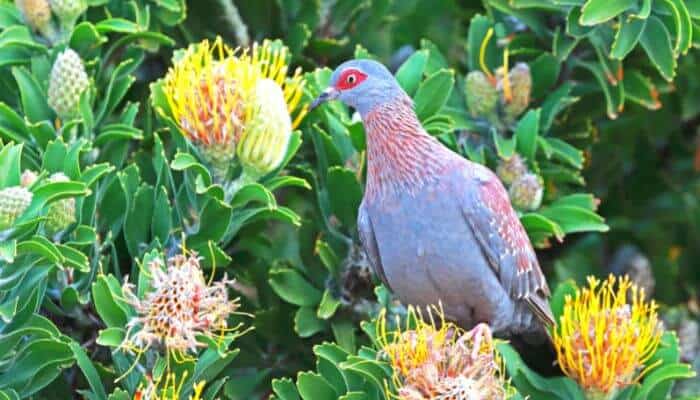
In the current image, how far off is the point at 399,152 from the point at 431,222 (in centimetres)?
39

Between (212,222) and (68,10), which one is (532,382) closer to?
(212,222)

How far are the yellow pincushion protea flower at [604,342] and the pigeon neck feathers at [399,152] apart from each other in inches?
32.6

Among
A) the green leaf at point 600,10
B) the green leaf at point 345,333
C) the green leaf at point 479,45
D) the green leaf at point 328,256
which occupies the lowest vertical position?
the green leaf at point 345,333

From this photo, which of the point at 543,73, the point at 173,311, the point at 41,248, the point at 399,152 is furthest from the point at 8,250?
the point at 543,73

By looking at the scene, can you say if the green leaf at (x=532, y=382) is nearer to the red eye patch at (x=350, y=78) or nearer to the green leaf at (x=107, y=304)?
Answer: the red eye patch at (x=350, y=78)

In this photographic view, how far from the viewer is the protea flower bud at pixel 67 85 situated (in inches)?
239

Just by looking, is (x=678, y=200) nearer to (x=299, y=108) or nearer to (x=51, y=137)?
(x=299, y=108)

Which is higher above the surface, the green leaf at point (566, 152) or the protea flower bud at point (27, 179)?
the protea flower bud at point (27, 179)

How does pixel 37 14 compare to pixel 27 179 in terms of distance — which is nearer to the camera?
pixel 27 179

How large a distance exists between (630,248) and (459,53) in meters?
1.62

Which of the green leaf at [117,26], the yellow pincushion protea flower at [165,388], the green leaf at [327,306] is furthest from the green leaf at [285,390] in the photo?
the green leaf at [117,26]

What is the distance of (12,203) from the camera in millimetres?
4930

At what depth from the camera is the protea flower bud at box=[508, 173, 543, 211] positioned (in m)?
6.28

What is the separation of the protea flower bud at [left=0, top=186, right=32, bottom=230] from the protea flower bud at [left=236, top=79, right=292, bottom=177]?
105cm
